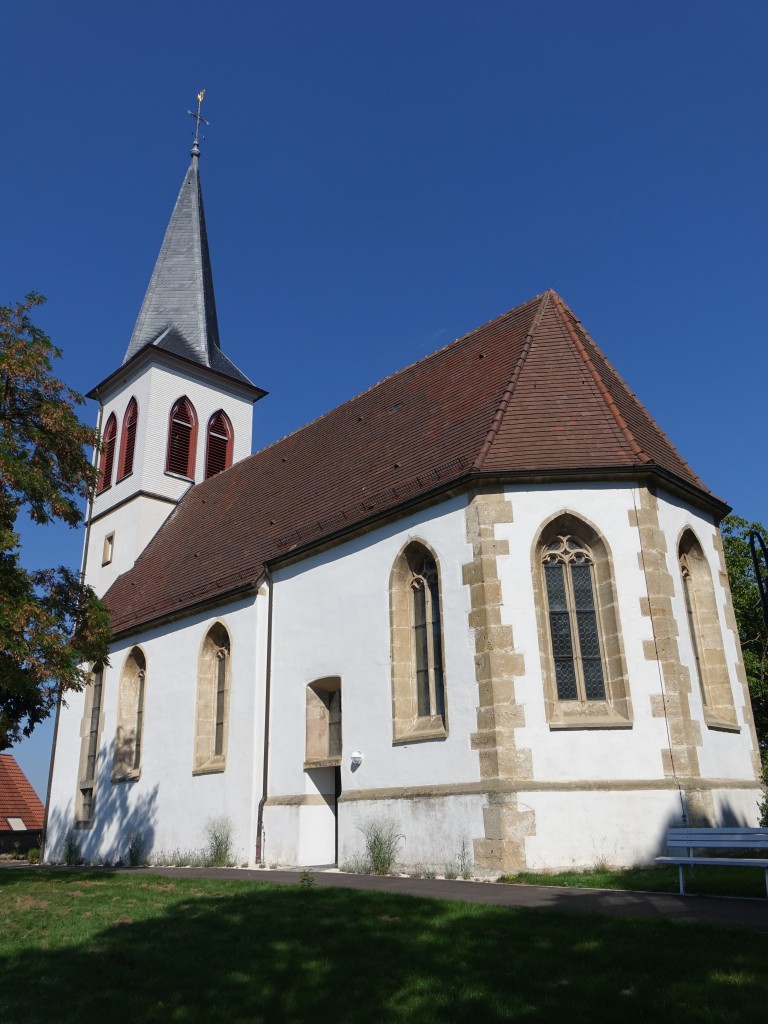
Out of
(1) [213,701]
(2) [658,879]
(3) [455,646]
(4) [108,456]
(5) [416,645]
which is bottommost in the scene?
(2) [658,879]

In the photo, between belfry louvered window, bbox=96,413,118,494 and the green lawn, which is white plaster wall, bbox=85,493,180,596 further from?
the green lawn

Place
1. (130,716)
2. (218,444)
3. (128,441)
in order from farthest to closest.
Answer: (218,444)
(128,441)
(130,716)

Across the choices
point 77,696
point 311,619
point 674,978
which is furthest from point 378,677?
point 77,696

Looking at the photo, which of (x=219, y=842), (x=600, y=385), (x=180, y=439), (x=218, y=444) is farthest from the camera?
(x=218, y=444)

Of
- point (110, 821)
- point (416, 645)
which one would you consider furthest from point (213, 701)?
point (416, 645)

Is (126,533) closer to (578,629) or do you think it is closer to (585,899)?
(578,629)

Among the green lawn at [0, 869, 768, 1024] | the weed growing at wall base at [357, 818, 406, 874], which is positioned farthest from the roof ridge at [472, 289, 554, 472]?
the green lawn at [0, 869, 768, 1024]

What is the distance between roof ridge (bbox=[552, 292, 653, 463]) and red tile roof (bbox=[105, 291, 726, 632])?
0.08ft

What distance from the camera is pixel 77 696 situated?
22938mm

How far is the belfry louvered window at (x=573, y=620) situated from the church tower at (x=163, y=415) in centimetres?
1569

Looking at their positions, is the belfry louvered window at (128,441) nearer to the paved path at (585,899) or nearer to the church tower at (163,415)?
the church tower at (163,415)

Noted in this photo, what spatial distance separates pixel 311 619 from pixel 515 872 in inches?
244

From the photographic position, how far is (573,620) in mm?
12891

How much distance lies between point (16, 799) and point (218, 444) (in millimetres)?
13953
